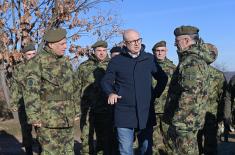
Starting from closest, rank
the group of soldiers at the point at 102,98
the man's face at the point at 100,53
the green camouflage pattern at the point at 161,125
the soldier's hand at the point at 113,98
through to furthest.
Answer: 1. the group of soldiers at the point at 102,98
2. the soldier's hand at the point at 113,98
3. the green camouflage pattern at the point at 161,125
4. the man's face at the point at 100,53

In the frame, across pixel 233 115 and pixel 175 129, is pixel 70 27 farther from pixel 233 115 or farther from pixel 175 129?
pixel 175 129

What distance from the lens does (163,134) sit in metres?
7.93

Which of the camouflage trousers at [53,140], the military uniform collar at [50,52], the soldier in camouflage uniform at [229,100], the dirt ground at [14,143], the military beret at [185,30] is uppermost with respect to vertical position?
the military beret at [185,30]

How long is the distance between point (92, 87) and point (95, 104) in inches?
11.9

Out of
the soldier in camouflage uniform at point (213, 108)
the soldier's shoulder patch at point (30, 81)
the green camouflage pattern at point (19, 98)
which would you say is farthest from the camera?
the green camouflage pattern at point (19, 98)

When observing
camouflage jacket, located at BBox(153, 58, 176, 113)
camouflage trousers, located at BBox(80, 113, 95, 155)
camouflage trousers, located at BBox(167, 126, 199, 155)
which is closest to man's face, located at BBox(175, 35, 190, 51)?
camouflage trousers, located at BBox(167, 126, 199, 155)

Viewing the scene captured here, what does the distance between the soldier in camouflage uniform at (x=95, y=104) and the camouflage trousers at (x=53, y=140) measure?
1.80 m

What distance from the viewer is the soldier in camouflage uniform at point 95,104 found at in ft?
25.9

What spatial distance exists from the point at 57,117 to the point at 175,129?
5.24 feet

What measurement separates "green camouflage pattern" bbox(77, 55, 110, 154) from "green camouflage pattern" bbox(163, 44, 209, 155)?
8.07 feet

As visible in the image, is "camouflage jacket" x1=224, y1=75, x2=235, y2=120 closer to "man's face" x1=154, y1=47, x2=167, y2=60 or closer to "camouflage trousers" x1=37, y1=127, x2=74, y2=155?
"man's face" x1=154, y1=47, x2=167, y2=60

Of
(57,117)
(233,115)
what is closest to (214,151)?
(233,115)

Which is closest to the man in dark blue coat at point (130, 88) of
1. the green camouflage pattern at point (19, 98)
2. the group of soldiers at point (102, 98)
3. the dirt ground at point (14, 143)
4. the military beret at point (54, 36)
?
the group of soldiers at point (102, 98)

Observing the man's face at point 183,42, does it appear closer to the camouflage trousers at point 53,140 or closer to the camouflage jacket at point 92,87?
the camouflage trousers at point 53,140
